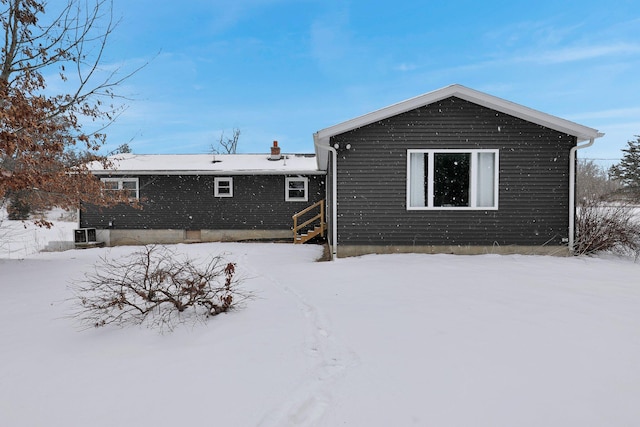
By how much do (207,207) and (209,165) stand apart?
2033 millimetres

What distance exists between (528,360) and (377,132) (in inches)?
269

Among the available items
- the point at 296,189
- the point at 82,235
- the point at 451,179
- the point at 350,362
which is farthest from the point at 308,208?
the point at 350,362

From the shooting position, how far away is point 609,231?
30.1 ft

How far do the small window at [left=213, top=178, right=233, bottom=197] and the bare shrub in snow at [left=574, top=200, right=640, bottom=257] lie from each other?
491 inches

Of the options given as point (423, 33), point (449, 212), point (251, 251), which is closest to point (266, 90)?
point (423, 33)

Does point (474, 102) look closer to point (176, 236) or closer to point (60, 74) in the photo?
point (60, 74)

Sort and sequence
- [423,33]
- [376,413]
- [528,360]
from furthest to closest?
[423,33] < [528,360] < [376,413]

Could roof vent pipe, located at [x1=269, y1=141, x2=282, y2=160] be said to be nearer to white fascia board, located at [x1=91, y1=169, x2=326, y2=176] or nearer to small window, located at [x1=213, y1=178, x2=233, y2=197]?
white fascia board, located at [x1=91, y1=169, x2=326, y2=176]

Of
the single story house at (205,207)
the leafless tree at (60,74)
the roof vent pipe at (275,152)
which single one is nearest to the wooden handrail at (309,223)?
the single story house at (205,207)

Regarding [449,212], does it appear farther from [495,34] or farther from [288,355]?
[495,34]

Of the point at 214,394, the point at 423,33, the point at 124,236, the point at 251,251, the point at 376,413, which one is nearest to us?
the point at 376,413

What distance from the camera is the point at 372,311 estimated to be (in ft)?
14.9

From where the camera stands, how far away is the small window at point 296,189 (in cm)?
1520

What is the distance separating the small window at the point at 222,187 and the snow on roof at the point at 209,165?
0.52 metres
